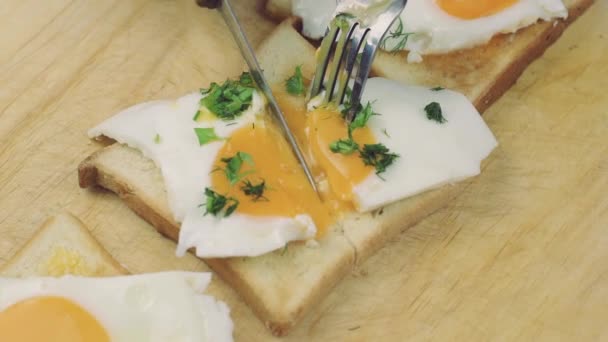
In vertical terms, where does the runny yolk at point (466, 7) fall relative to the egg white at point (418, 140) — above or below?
above

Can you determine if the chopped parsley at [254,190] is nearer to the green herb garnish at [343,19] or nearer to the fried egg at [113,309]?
the fried egg at [113,309]

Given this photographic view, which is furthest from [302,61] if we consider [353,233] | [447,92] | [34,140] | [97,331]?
[97,331]

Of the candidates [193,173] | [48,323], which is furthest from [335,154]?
[48,323]

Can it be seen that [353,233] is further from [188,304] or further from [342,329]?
[188,304]

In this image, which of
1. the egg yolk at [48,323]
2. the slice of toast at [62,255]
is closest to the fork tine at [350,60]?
the slice of toast at [62,255]

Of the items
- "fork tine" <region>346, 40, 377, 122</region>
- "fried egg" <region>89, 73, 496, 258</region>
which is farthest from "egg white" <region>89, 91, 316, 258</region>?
"fork tine" <region>346, 40, 377, 122</region>

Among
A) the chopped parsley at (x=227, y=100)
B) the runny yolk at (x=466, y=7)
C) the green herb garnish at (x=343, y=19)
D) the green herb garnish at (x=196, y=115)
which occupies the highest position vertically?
the green herb garnish at (x=343, y=19)

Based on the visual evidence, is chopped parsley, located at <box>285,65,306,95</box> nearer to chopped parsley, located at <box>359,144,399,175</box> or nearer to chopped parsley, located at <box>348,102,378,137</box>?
chopped parsley, located at <box>348,102,378,137</box>
